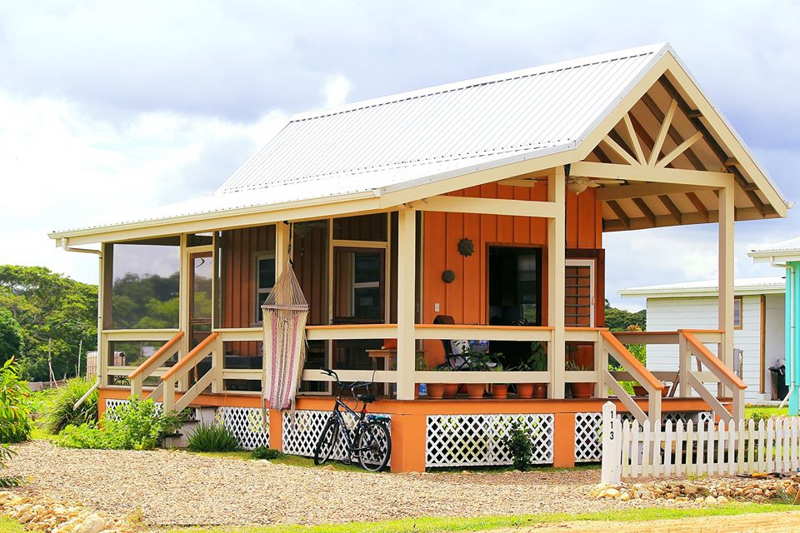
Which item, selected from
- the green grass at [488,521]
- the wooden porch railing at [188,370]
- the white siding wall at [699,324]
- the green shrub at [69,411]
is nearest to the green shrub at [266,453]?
the wooden porch railing at [188,370]

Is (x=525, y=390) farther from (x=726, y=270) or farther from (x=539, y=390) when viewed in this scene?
(x=726, y=270)

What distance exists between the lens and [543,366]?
19.1 metres

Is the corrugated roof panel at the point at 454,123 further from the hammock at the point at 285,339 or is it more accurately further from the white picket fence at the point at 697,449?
the white picket fence at the point at 697,449

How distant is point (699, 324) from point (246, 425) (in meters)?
21.3

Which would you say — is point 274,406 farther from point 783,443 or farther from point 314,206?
point 783,443

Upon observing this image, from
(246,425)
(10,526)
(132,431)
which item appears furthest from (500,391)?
(10,526)

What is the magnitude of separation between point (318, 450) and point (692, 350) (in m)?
5.85

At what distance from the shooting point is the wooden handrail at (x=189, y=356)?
21014 mm

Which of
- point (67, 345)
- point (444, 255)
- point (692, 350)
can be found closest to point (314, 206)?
point (444, 255)

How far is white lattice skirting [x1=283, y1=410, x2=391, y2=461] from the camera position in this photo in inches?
742

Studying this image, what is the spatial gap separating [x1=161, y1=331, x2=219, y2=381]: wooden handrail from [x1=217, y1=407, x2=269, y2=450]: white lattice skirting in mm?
930

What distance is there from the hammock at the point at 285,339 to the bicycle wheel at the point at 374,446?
197cm

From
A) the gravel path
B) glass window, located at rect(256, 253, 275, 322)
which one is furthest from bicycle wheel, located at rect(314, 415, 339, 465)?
glass window, located at rect(256, 253, 275, 322)

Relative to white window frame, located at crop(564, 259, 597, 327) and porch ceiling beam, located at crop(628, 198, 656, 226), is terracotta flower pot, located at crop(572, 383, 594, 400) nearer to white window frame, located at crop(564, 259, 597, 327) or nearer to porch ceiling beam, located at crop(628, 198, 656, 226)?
white window frame, located at crop(564, 259, 597, 327)
